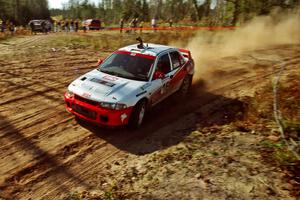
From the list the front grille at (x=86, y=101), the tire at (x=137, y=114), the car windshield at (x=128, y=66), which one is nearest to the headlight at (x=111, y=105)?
the front grille at (x=86, y=101)

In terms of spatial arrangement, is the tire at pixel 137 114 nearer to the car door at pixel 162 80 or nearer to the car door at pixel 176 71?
the car door at pixel 162 80

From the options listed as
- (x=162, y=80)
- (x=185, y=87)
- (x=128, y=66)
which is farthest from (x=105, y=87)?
(x=185, y=87)

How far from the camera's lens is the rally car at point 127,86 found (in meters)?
6.66

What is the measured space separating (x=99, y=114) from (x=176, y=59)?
11.3 ft

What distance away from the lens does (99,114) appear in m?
6.61

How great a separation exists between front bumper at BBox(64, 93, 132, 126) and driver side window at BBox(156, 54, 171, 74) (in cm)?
183

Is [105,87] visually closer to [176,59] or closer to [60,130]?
[60,130]

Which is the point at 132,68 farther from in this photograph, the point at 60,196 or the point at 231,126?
the point at 60,196

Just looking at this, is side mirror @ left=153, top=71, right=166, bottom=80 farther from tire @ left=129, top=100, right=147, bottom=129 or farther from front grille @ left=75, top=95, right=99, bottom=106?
front grille @ left=75, top=95, right=99, bottom=106

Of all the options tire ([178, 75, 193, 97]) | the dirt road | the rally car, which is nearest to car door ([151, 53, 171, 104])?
the rally car

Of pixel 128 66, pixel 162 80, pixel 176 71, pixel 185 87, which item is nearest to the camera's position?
pixel 128 66

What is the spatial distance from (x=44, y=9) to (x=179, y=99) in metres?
92.7

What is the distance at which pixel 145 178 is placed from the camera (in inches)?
212

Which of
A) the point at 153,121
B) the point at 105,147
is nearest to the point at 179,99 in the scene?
the point at 153,121
